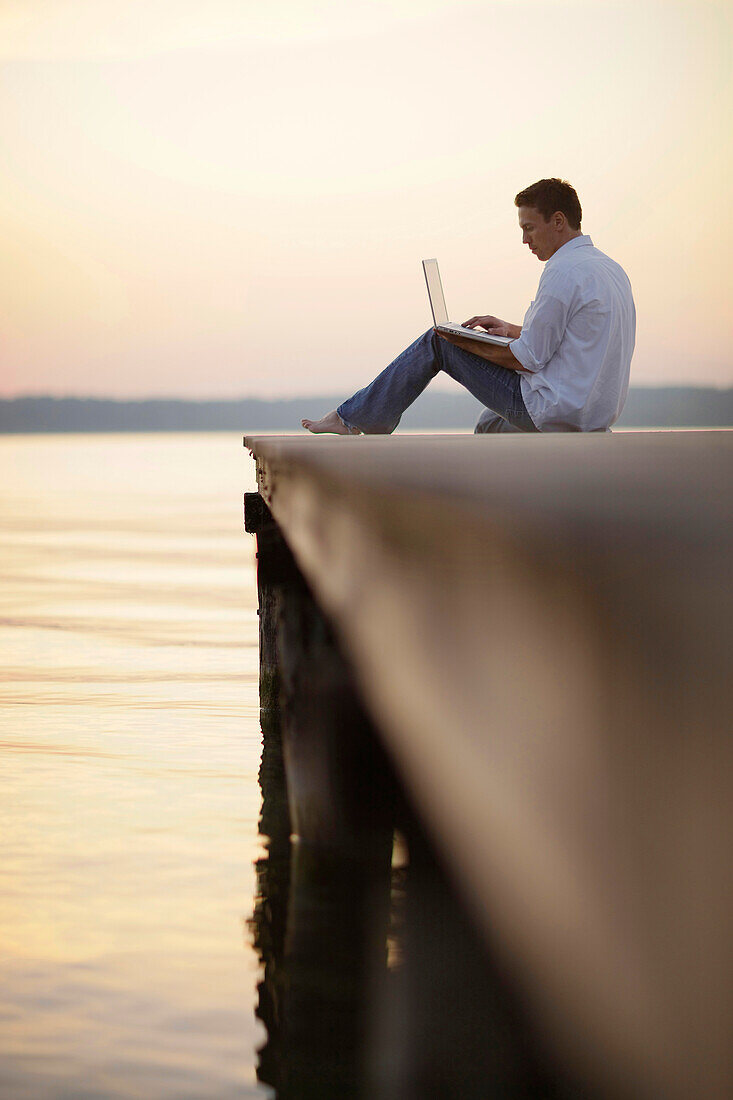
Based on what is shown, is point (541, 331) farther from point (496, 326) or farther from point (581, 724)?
point (581, 724)

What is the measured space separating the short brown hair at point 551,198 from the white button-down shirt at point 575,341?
101 millimetres

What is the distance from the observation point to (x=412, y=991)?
5.04ft

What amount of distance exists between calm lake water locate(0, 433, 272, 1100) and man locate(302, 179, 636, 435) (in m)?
1.26

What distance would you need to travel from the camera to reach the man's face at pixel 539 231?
3.62 m

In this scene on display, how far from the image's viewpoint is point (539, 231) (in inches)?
143

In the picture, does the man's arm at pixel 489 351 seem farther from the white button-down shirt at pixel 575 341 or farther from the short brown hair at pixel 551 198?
the short brown hair at pixel 551 198

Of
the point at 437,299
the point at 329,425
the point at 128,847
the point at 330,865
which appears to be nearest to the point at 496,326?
the point at 437,299

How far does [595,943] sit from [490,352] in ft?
10.6

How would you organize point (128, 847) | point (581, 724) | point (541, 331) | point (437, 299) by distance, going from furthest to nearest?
1. point (437, 299)
2. point (541, 331)
3. point (128, 847)
4. point (581, 724)

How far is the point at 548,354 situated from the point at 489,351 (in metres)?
0.18

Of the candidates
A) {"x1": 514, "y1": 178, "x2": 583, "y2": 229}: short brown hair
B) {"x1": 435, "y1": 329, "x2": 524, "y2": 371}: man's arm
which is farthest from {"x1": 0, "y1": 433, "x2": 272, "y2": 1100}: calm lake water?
{"x1": 514, "y1": 178, "x2": 583, "y2": 229}: short brown hair

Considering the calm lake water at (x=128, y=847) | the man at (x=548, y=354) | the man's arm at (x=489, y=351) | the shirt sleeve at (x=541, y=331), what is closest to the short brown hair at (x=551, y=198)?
the man at (x=548, y=354)

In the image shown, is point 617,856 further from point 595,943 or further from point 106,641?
point 106,641

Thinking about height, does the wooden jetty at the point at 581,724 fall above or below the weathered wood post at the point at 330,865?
above
